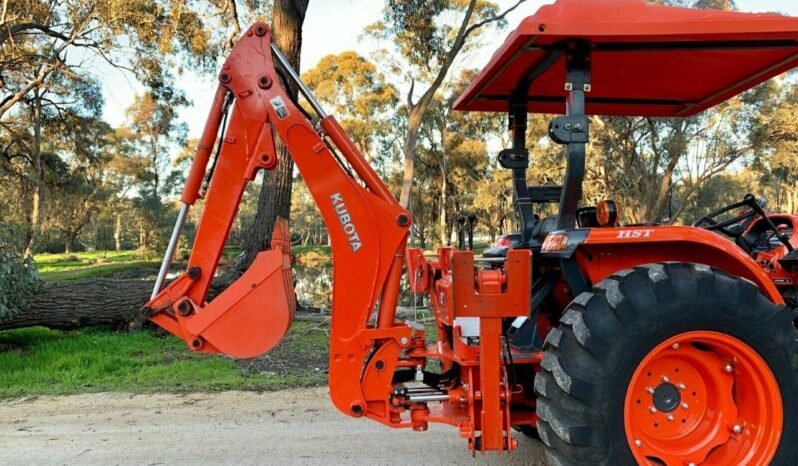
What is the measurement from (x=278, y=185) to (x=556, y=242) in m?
7.51

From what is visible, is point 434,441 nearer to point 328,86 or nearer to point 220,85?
point 220,85

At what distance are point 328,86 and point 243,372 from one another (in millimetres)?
24350

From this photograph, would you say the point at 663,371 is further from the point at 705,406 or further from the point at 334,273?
the point at 334,273

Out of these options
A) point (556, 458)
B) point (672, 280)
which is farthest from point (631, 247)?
point (556, 458)

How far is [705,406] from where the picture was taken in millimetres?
2986

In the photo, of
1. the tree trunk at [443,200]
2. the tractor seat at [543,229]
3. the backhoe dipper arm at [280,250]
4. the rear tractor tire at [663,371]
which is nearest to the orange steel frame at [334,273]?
the backhoe dipper arm at [280,250]

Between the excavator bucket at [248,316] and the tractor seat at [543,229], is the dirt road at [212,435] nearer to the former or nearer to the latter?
the excavator bucket at [248,316]

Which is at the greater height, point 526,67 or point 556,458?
point 526,67

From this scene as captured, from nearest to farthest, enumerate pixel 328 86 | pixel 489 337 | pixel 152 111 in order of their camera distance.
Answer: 1. pixel 489 337
2. pixel 328 86
3. pixel 152 111

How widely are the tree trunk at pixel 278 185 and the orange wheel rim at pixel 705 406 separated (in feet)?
24.8

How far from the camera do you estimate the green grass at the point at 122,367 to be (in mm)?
5980

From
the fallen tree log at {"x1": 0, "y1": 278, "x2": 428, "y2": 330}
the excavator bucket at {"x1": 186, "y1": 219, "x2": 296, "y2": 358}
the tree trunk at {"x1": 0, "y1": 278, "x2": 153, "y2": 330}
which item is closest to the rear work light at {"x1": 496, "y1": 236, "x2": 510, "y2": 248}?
the excavator bucket at {"x1": 186, "y1": 219, "x2": 296, "y2": 358}

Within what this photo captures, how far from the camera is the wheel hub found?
2920 millimetres

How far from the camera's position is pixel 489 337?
2971mm
